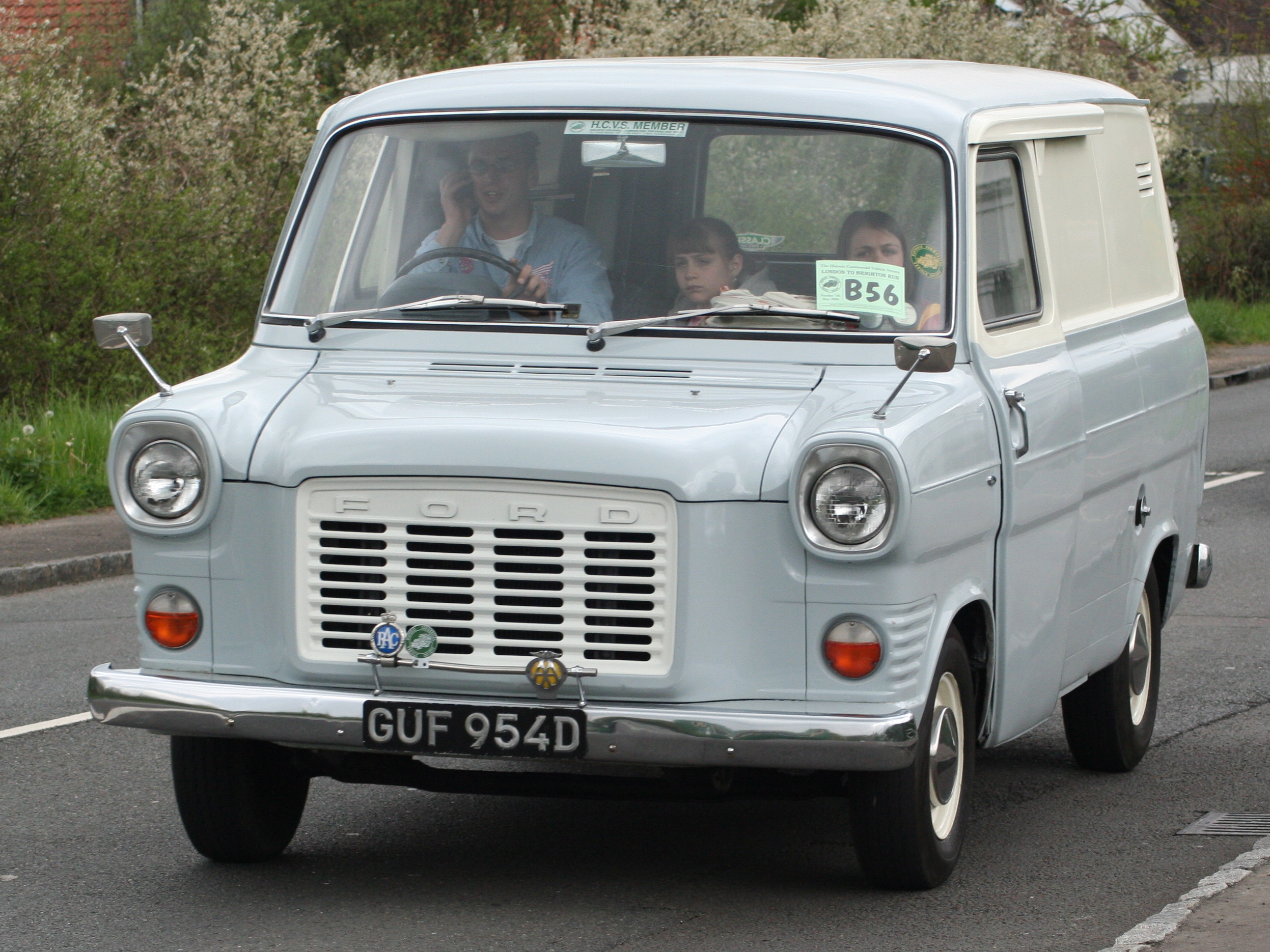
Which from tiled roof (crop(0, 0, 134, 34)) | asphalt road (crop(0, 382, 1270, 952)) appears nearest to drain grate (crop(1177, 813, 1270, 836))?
asphalt road (crop(0, 382, 1270, 952))

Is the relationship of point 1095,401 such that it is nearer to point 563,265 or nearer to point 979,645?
point 979,645

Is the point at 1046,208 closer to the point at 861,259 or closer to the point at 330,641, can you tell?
the point at 861,259

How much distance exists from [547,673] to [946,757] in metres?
1.13

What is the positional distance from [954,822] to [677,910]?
786mm

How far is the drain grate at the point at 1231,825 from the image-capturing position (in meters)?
6.26

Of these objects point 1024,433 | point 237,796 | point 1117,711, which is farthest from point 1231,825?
point 237,796

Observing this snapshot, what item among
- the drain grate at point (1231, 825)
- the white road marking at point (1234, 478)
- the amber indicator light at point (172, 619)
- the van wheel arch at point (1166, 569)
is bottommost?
the white road marking at point (1234, 478)

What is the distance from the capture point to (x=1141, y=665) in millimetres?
7297

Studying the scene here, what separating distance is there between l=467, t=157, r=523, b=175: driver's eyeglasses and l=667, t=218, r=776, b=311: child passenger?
562mm

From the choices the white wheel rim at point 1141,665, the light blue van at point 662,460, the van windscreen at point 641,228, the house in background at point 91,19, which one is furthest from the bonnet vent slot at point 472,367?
the house in background at point 91,19

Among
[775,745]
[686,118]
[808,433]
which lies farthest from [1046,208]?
[775,745]

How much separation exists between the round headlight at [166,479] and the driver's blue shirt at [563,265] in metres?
1.17

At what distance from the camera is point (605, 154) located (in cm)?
609

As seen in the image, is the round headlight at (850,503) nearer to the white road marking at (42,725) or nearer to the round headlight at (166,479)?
the round headlight at (166,479)
